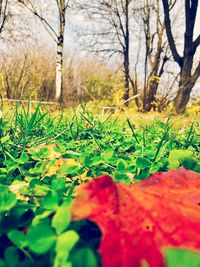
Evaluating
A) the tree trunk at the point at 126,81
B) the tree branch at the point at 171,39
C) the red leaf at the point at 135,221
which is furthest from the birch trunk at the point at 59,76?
the red leaf at the point at 135,221

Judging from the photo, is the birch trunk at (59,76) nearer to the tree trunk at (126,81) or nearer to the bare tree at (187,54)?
the bare tree at (187,54)

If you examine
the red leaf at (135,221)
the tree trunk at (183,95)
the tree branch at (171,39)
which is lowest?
the tree trunk at (183,95)

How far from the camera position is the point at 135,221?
12.6 inches

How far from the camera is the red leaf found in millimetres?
284

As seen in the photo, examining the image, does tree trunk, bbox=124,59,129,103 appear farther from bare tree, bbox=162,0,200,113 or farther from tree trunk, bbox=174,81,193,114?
tree trunk, bbox=174,81,193,114

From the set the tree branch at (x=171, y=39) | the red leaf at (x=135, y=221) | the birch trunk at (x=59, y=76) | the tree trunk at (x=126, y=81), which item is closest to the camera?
the red leaf at (x=135, y=221)

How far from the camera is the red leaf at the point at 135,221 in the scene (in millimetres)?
284

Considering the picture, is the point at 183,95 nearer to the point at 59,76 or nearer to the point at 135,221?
the point at 59,76

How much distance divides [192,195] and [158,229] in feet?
0.49

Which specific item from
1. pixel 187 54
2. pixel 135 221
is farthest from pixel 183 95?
pixel 135 221

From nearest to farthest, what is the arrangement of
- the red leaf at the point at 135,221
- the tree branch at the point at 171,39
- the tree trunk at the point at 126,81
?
the red leaf at the point at 135,221
the tree branch at the point at 171,39
the tree trunk at the point at 126,81

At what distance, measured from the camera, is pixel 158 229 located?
317 mm

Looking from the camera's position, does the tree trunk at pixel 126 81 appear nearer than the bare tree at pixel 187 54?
No

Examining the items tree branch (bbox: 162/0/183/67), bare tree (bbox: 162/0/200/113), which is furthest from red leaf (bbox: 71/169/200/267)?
tree branch (bbox: 162/0/183/67)
